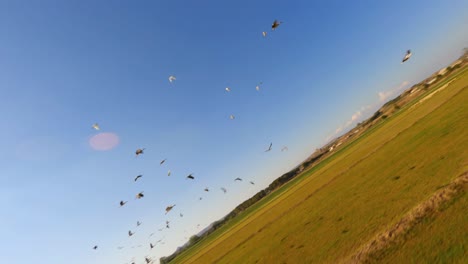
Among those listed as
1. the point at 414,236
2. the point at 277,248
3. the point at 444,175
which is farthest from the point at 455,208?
the point at 277,248

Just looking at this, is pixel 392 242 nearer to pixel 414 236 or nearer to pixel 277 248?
pixel 414 236

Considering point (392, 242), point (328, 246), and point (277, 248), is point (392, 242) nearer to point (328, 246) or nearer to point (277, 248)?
point (328, 246)

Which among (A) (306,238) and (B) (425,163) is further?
(A) (306,238)

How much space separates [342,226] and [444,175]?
875 cm

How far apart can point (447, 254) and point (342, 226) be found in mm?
12919

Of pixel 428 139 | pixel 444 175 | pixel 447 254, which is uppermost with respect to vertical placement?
pixel 428 139

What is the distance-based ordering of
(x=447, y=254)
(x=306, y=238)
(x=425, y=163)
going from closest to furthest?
(x=447, y=254)
(x=425, y=163)
(x=306, y=238)

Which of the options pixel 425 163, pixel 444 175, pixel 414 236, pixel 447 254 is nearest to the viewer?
pixel 447 254

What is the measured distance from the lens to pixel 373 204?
27812 mm

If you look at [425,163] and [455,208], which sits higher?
[425,163]

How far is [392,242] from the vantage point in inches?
748

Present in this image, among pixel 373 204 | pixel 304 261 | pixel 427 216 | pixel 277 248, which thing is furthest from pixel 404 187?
pixel 277 248

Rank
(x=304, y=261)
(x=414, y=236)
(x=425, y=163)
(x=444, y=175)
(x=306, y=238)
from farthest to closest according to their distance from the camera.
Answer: (x=306, y=238), (x=425, y=163), (x=304, y=261), (x=444, y=175), (x=414, y=236)

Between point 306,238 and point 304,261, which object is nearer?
point 304,261
